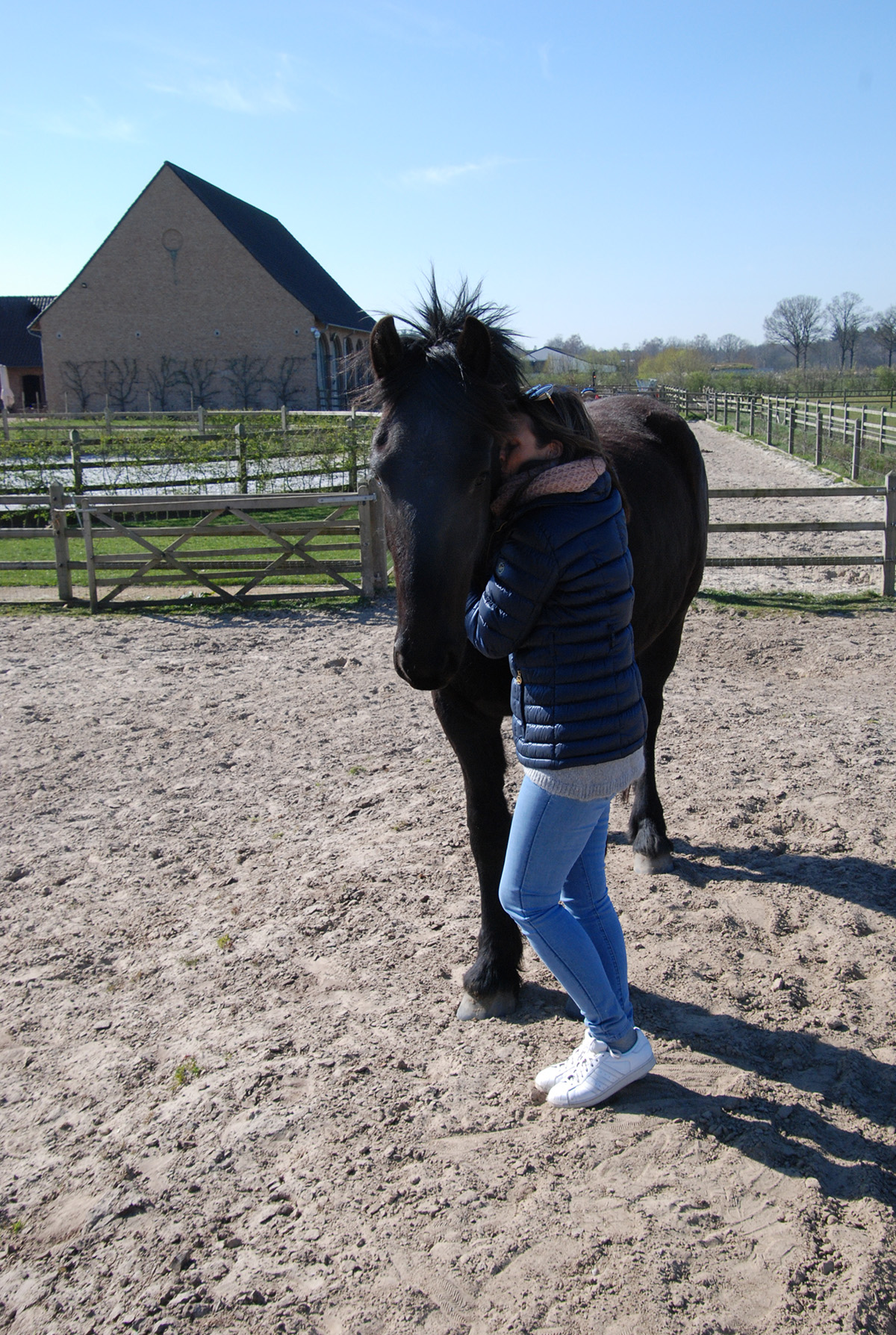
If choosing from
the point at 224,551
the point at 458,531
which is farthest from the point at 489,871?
the point at 224,551

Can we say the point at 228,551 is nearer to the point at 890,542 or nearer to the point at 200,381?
the point at 890,542

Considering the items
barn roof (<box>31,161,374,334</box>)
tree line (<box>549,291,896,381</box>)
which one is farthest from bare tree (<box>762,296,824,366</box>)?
barn roof (<box>31,161,374,334</box>)

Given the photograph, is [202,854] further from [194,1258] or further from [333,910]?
[194,1258]

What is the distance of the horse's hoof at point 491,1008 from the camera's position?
3.01 metres

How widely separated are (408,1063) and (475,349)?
2.12 metres

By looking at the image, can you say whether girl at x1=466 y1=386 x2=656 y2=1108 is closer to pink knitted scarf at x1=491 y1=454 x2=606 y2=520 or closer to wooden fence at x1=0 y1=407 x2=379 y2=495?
pink knitted scarf at x1=491 y1=454 x2=606 y2=520

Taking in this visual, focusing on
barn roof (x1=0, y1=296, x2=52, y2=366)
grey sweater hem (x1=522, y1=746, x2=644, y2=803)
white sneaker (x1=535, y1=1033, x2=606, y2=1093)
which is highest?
barn roof (x1=0, y1=296, x2=52, y2=366)

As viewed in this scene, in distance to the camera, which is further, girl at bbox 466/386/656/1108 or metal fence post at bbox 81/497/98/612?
metal fence post at bbox 81/497/98/612

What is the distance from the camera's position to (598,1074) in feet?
8.21

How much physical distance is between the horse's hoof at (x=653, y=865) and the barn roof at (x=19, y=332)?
51651 millimetres

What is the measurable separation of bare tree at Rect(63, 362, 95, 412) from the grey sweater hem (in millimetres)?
45778

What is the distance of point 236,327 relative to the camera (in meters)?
41.5

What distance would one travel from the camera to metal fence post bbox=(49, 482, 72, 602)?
406 inches

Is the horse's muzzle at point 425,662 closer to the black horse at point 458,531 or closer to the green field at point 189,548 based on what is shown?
the black horse at point 458,531
